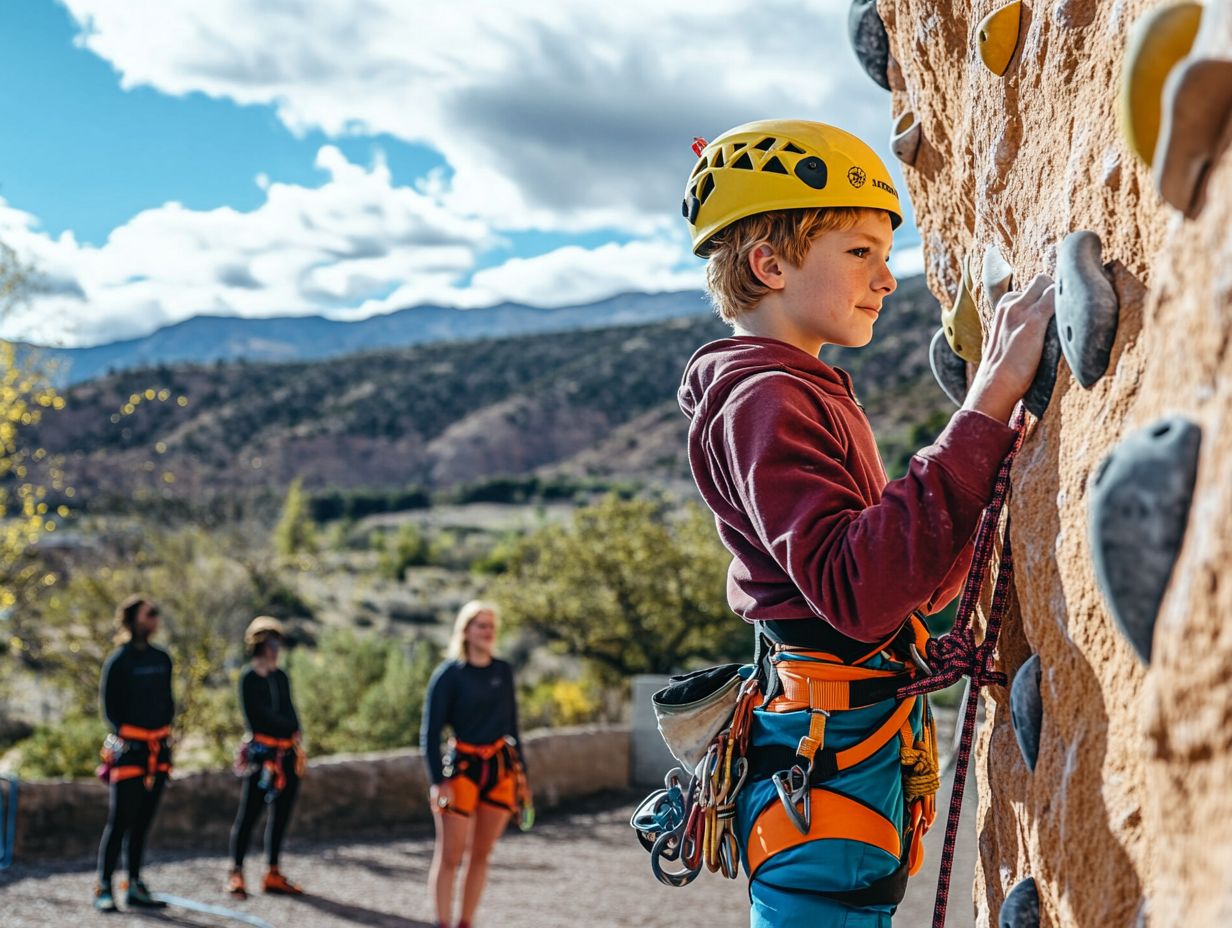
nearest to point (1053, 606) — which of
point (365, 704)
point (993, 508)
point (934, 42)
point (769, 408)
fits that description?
point (993, 508)

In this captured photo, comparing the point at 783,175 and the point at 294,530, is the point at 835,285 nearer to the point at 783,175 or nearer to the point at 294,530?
the point at 783,175

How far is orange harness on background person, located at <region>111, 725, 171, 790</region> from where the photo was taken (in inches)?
289

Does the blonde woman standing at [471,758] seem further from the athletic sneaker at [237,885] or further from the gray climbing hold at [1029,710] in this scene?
the gray climbing hold at [1029,710]

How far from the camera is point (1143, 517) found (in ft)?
3.37

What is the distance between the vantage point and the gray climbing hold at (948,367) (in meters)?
2.11

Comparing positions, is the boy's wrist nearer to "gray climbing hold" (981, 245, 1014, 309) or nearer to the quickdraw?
"gray climbing hold" (981, 245, 1014, 309)

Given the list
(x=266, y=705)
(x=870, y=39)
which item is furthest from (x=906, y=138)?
(x=266, y=705)

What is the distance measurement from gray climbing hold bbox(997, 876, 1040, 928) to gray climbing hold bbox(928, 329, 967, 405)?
0.86m

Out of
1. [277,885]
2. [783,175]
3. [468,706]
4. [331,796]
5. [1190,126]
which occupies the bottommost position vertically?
[277,885]

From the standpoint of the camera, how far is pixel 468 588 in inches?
1209

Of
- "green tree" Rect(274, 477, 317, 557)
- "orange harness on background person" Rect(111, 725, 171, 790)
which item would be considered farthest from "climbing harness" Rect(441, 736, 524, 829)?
"green tree" Rect(274, 477, 317, 557)

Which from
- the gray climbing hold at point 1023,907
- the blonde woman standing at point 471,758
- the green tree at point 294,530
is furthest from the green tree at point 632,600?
the gray climbing hold at point 1023,907

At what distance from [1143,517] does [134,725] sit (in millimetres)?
7372

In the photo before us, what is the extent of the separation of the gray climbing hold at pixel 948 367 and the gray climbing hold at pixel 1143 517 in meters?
1.02
